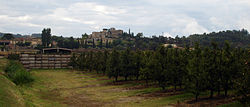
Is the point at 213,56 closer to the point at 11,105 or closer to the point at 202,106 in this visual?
the point at 202,106

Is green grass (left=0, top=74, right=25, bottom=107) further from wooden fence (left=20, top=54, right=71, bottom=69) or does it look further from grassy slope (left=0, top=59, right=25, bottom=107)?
wooden fence (left=20, top=54, right=71, bottom=69)

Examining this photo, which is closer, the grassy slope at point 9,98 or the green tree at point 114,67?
the grassy slope at point 9,98

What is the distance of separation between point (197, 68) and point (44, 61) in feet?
277

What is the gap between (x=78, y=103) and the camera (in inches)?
1312

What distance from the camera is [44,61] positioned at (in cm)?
10231

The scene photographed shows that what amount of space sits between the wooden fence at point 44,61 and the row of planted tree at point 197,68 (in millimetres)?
57125

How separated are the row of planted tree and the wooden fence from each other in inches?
2249

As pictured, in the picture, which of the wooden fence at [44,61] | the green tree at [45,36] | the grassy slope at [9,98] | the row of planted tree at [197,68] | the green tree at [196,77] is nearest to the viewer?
the grassy slope at [9,98]

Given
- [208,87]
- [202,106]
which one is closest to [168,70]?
[208,87]

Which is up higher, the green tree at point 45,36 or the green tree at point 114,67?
the green tree at point 45,36

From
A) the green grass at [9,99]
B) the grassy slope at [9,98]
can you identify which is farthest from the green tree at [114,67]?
the green grass at [9,99]

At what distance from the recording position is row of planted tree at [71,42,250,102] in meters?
29.2

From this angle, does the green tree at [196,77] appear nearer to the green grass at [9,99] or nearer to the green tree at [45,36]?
the green grass at [9,99]

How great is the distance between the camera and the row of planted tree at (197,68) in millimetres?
29203
